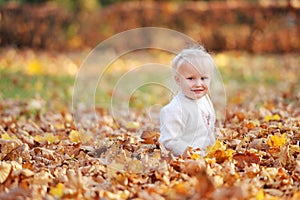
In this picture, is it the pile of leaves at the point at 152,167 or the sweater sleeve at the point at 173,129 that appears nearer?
the pile of leaves at the point at 152,167

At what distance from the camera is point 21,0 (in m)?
19.0

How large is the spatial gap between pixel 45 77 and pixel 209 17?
6.69m

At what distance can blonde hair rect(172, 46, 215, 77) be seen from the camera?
384cm

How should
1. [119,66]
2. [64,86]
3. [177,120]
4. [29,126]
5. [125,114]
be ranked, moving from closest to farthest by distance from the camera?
[177,120], [29,126], [125,114], [64,86], [119,66]

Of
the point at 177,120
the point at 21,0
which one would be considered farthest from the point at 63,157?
the point at 21,0

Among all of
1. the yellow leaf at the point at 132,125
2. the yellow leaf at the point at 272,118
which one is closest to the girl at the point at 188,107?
the yellow leaf at the point at 272,118

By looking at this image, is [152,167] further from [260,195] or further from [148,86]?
[148,86]

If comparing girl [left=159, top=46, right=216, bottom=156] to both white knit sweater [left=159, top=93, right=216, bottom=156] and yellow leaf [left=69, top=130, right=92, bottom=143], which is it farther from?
yellow leaf [left=69, top=130, right=92, bottom=143]

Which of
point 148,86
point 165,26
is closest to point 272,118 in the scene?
point 148,86

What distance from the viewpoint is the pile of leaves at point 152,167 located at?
9.91 ft

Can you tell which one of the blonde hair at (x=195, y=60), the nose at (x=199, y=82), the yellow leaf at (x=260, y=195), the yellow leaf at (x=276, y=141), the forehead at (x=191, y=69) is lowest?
the yellow leaf at (x=276, y=141)

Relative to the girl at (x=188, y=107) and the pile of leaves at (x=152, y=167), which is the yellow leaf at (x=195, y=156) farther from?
the girl at (x=188, y=107)

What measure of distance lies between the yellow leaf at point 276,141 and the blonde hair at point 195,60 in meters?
0.68

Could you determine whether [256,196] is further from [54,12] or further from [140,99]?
[54,12]
